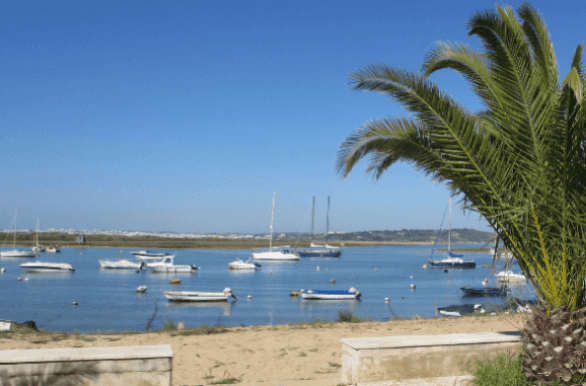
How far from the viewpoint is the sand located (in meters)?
10.5

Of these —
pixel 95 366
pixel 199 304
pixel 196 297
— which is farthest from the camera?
pixel 196 297

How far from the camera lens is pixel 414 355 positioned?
6.85m

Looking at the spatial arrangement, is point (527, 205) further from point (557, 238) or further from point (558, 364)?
point (558, 364)

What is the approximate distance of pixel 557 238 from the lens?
20.3 feet

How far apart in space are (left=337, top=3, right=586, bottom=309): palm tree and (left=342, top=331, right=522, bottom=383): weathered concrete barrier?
1241 mm

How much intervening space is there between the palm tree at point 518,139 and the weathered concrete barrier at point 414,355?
1.24 meters

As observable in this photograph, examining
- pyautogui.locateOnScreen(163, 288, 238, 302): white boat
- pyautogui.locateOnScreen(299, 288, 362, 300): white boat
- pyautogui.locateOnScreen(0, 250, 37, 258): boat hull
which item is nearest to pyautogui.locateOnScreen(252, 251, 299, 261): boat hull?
pyautogui.locateOnScreen(0, 250, 37, 258): boat hull

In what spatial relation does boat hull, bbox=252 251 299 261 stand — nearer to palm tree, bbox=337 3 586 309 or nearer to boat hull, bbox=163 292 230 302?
boat hull, bbox=163 292 230 302

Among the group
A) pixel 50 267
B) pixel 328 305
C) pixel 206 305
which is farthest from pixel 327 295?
pixel 50 267

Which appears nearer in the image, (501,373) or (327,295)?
(501,373)

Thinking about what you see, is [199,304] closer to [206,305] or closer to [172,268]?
[206,305]

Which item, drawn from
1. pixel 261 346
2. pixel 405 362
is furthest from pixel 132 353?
pixel 261 346

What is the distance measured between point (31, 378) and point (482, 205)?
232 inches

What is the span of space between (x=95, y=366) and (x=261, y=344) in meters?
7.90
